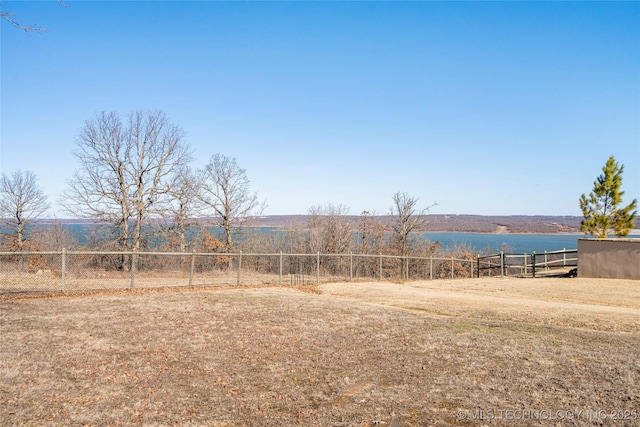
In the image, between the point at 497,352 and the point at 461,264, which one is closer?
the point at 497,352

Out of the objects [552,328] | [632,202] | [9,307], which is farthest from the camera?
[632,202]

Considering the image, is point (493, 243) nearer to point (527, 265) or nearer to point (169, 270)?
point (527, 265)

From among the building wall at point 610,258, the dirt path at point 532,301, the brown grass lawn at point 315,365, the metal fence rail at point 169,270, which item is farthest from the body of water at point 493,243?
the brown grass lawn at point 315,365

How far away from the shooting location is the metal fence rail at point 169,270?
17062 millimetres

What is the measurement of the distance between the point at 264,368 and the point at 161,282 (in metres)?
13.9

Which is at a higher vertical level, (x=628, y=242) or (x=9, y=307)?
(x=628, y=242)

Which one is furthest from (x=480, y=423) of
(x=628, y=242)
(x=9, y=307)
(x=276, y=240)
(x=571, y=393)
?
(x=276, y=240)

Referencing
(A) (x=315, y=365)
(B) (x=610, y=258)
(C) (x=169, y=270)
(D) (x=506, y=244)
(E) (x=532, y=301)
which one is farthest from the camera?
(D) (x=506, y=244)

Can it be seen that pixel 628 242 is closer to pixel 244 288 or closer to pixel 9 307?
pixel 244 288

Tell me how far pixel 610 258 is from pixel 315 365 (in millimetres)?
21829

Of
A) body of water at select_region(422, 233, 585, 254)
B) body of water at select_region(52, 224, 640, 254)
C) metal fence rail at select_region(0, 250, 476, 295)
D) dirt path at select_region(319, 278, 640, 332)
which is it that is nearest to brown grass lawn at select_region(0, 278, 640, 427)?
dirt path at select_region(319, 278, 640, 332)

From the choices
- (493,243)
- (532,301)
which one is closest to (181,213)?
(532,301)

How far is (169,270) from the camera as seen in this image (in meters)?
24.2

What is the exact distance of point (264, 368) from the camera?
6.78 m
